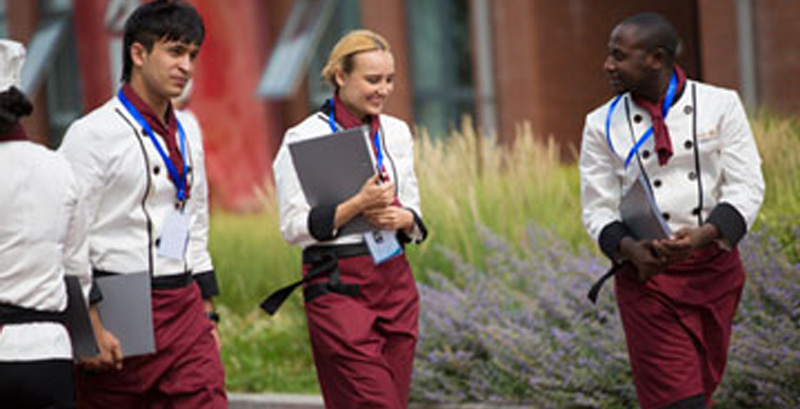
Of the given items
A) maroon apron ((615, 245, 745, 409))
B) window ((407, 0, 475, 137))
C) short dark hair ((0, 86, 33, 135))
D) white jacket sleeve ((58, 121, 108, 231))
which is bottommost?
window ((407, 0, 475, 137))

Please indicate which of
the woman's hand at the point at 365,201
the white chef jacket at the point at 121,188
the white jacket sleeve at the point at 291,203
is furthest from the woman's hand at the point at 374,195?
the white chef jacket at the point at 121,188

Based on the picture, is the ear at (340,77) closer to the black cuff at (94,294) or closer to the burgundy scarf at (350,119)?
the burgundy scarf at (350,119)

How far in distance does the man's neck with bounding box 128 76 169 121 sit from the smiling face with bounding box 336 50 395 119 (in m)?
0.77

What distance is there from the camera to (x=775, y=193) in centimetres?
898

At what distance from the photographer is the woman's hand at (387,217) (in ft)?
17.3

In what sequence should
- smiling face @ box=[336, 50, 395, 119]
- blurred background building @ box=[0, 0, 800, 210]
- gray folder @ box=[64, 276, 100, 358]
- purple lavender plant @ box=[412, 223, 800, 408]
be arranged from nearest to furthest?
1. gray folder @ box=[64, 276, 100, 358]
2. smiling face @ box=[336, 50, 395, 119]
3. purple lavender plant @ box=[412, 223, 800, 408]
4. blurred background building @ box=[0, 0, 800, 210]

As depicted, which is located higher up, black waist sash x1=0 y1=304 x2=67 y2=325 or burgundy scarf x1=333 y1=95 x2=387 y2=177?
burgundy scarf x1=333 y1=95 x2=387 y2=177

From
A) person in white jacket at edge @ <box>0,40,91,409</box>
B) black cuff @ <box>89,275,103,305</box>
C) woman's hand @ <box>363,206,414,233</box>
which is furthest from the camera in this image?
woman's hand @ <box>363,206,414,233</box>

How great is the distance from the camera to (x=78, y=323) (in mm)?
4508

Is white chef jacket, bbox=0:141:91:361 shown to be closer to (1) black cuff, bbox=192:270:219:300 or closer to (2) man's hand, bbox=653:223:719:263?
(1) black cuff, bbox=192:270:219:300

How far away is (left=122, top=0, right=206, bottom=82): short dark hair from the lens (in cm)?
498

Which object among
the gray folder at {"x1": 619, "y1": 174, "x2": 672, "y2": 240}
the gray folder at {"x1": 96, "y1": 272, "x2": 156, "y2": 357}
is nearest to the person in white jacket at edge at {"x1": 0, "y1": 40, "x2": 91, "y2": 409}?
the gray folder at {"x1": 96, "y1": 272, "x2": 156, "y2": 357}

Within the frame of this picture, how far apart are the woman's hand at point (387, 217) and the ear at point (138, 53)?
3.28ft

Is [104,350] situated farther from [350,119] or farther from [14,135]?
[350,119]
